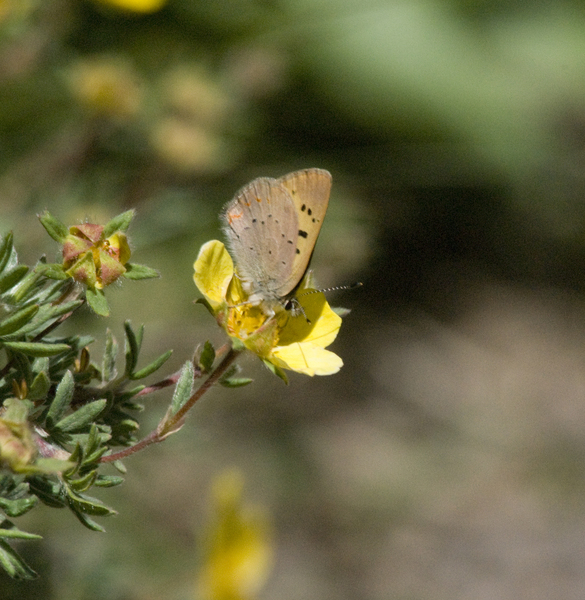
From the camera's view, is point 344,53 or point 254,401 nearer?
point 254,401

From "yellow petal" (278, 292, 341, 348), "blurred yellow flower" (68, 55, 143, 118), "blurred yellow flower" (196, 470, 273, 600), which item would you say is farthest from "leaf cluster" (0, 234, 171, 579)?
"blurred yellow flower" (68, 55, 143, 118)

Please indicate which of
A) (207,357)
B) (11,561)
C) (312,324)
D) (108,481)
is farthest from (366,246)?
(11,561)

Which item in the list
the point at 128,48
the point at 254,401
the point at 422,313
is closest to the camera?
the point at 128,48

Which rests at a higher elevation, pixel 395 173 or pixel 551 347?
pixel 395 173

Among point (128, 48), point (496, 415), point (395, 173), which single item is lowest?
point (496, 415)

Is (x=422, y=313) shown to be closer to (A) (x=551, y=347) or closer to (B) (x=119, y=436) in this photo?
(A) (x=551, y=347)

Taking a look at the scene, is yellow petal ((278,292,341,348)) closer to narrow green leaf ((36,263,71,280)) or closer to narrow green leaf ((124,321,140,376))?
narrow green leaf ((124,321,140,376))

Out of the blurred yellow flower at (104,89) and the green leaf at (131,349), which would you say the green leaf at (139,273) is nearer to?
the green leaf at (131,349)

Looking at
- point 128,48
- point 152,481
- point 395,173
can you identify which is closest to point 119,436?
point 152,481
